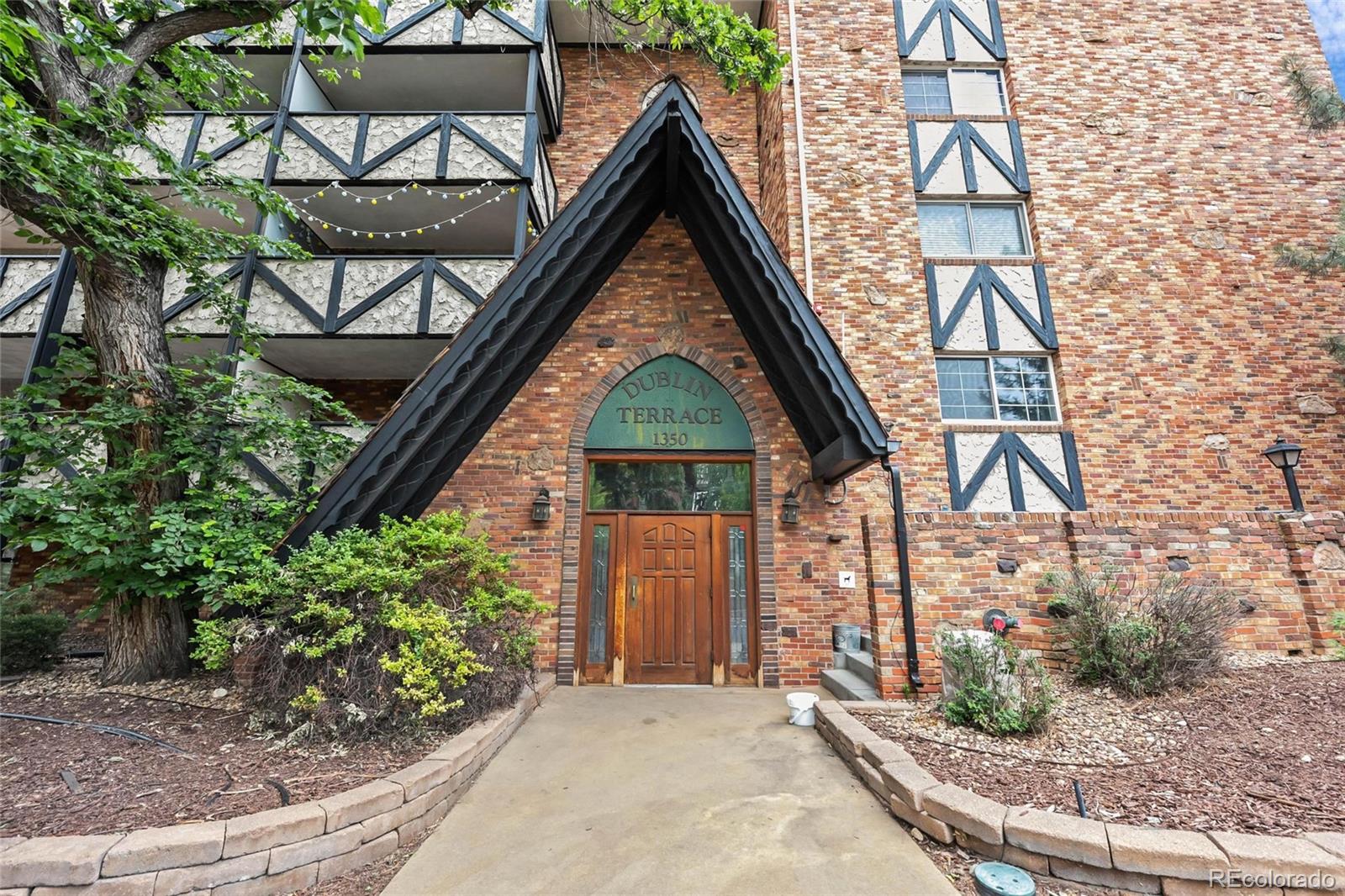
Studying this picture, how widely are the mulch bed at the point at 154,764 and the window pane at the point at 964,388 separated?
24.0 feet

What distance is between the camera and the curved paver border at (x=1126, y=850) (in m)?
2.24

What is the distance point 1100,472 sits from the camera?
7.09 meters

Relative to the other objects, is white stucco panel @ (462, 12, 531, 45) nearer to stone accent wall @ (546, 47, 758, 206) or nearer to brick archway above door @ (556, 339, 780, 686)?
stone accent wall @ (546, 47, 758, 206)

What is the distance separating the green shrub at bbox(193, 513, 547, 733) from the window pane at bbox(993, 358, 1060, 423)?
24.0 ft

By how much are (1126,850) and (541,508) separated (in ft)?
18.3

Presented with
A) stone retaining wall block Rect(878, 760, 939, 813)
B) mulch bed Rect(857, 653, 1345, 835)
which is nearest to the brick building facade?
mulch bed Rect(857, 653, 1345, 835)

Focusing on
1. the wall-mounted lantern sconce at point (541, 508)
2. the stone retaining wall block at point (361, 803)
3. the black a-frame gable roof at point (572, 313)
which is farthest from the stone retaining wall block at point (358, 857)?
the wall-mounted lantern sconce at point (541, 508)

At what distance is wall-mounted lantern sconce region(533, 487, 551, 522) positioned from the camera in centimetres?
641

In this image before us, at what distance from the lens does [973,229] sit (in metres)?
8.10

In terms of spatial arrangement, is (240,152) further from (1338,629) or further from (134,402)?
(1338,629)

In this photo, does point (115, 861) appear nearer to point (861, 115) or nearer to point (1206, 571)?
point (1206, 571)

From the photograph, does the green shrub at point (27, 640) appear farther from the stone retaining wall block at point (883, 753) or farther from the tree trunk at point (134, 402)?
the stone retaining wall block at point (883, 753)

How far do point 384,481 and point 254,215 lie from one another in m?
6.23

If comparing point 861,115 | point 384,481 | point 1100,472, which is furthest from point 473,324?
point 1100,472
